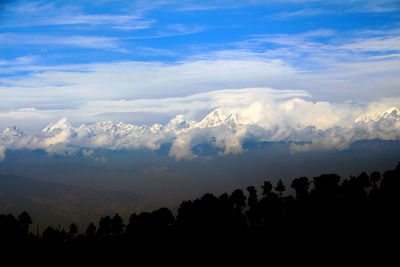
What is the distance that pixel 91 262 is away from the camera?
5433 inches

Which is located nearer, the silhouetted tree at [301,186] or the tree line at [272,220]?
the tree line at [272,220]

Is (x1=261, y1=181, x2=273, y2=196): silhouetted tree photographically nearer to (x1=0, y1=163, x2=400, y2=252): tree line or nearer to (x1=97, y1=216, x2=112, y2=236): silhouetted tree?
(x1=0, y1=163, x2=400, y2=252): tree line

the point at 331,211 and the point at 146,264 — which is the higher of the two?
the point at 331,211

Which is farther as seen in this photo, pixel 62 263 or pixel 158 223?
pixel 158 223

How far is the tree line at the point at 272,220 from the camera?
125 meters

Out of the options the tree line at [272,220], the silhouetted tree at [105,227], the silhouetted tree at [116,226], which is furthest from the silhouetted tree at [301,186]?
the silhouetted tree at [105,227]

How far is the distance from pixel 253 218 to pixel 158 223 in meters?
38.2

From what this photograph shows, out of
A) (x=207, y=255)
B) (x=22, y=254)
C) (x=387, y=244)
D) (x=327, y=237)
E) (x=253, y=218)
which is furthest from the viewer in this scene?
(x=253, y=218)

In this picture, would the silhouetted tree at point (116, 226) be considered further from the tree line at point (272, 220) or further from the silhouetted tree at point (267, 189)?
the silhouetted tree at point (267, 189)

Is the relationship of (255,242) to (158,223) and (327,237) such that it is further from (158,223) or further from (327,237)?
(158,223)

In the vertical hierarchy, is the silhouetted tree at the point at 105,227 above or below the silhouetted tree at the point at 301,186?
→ below

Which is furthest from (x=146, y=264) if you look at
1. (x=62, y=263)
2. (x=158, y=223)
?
(x=158, y=223)

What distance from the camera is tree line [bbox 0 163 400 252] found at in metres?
125

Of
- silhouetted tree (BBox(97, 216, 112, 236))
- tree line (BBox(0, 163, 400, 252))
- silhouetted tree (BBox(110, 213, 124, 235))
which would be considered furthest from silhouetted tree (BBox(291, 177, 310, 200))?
silhouetted tree (BBox(97, 216, 112, 236))
